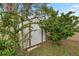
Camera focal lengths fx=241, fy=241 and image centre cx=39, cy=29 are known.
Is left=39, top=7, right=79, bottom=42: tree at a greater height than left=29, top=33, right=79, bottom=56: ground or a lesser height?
greater

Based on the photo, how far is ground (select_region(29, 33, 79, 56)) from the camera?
2426 millimetres

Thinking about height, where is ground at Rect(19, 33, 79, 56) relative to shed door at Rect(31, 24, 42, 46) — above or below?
below

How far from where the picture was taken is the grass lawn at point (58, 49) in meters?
2.43

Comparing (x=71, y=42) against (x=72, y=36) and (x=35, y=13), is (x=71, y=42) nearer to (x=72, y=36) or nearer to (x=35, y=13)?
(x=72, y=36)

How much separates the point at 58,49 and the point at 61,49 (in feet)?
0.10

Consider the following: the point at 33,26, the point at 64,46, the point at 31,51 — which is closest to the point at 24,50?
the point at 31,51

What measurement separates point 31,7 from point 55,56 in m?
0.55

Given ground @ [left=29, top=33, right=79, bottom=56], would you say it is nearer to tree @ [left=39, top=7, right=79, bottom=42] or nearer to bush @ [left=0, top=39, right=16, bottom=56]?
tree @ [left=39, top=7, right=79, bottom=42]

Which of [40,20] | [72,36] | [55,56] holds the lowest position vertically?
[55,56]

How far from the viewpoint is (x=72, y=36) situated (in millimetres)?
2420

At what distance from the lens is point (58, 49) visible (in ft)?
8.01

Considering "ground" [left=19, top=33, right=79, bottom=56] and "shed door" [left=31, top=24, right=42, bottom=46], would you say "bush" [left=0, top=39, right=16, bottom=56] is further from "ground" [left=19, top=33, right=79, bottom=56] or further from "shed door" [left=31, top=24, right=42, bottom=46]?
"shed door" [left=31, top=24, right=42, bottom=46]

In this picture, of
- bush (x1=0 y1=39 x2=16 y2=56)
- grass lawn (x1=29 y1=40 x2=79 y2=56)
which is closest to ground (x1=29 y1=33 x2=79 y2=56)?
grass lawn (x1=29 y1=40 x2=79 y2=56)

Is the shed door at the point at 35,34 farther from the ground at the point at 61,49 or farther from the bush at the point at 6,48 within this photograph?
the bush at the point at 6,48
